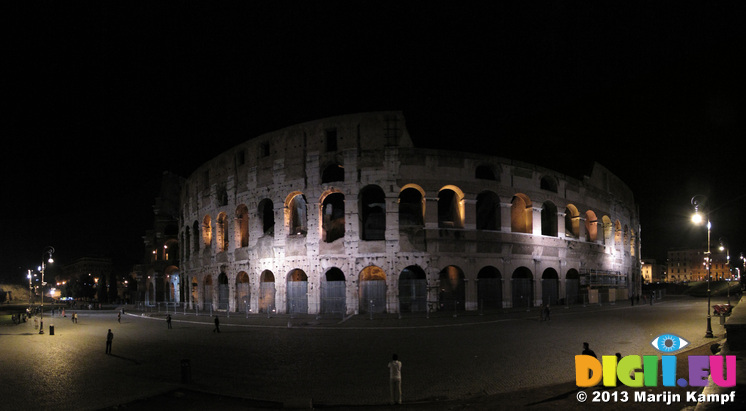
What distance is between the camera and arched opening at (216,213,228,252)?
44.6m

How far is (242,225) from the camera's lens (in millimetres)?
42812

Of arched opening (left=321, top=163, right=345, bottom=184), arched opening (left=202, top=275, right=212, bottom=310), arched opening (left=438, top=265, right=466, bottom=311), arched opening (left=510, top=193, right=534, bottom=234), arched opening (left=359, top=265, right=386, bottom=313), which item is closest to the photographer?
arched opening (left=359, top=265, right=386, bottom=313)

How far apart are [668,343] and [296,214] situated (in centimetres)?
2870

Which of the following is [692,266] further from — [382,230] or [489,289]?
[382,230]

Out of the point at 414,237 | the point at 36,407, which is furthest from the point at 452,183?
the point at 36,407

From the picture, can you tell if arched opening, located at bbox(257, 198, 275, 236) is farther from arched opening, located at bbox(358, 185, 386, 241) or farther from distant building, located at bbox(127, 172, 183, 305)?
distant building, located at bbox(127, 172, 183, 305)

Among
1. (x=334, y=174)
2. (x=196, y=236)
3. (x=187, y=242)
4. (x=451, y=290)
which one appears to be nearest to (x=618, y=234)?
(x=451, y=290)

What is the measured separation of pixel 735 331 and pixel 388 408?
9649 millimetres

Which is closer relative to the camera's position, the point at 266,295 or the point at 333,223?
the point at 266,295

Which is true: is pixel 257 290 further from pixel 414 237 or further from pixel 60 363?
pixel 60 363

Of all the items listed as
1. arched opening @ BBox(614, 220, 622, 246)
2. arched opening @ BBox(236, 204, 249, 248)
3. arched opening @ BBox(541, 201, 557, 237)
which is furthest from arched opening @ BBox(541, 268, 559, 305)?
arched opening @ BBox(236, 204, 249, 248)

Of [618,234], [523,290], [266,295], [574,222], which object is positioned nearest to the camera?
[523,290]

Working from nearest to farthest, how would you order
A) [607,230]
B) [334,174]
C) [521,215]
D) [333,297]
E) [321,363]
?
[321,363], [333,297], [521,215], [334,174], [607,230]

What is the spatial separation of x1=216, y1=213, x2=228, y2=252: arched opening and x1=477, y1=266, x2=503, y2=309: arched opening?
2330cm
